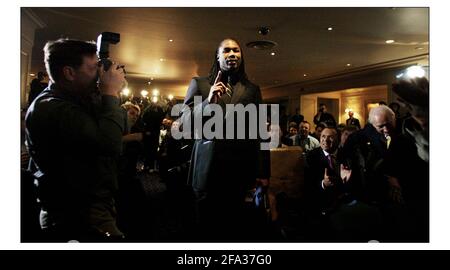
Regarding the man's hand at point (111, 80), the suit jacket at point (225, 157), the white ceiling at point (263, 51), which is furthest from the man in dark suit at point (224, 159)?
the white ceiling at point (263, 51)

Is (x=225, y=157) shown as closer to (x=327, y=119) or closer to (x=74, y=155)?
(x=74, y=155)

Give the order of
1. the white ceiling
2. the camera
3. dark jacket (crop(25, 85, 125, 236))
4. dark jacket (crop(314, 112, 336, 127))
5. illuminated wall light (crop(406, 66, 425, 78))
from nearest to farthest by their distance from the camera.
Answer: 1. dark jacket (crop(25, 85, 125, 236))
2. the camera
3. illuminated wall light (crop(406, 66, 425, 78))
4. the white ceiling
5. dark jacket (crop(314, 112, 336, 127))

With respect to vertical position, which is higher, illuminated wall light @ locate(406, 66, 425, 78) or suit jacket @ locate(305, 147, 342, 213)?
illuminated wall light @ locate(406, 66, 425, 78)

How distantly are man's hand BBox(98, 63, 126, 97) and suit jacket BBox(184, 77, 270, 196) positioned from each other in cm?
24

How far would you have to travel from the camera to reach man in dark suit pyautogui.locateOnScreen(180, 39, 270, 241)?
40.8 inches

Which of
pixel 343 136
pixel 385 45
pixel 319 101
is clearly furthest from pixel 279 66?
pixel 319 101

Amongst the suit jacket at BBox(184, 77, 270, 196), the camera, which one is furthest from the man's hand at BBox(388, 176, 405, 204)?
the camera

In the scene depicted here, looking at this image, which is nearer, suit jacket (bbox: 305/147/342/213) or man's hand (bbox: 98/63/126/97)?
man's hand (bbox: 98/63/126/97)

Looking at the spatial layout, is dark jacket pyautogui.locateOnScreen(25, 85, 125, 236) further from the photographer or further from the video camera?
Answer: the video camera

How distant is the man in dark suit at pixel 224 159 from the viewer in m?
1.04

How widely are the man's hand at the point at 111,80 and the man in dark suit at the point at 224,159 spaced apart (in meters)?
0.24

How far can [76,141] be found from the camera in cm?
87

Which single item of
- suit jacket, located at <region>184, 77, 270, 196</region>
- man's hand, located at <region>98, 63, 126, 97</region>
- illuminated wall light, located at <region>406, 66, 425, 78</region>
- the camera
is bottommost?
suit jacket, located at <region>184, 77, 270, 196</region>
